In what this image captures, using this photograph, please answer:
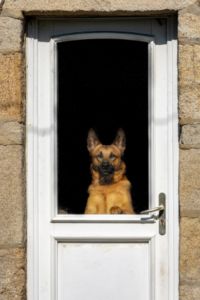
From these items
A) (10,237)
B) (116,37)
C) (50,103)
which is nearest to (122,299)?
(10,237)

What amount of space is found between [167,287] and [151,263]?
0.62 ft

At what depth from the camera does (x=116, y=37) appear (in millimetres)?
5121

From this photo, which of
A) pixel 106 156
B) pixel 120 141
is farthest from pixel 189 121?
pixel 106 156

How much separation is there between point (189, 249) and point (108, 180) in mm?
707

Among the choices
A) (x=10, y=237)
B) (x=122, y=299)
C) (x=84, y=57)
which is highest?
(x=84, y=57)

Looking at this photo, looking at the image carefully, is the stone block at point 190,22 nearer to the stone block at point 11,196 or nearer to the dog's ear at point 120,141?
the dog's ear at point 120,141

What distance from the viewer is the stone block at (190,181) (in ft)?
16.0

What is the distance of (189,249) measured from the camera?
4910 mm

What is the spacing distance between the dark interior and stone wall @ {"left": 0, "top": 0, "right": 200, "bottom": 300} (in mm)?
281

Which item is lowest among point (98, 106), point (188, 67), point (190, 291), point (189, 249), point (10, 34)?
point (190, 291)

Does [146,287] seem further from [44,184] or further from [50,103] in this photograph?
[50,103]

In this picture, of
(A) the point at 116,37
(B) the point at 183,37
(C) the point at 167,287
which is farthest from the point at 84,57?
(C) the point at 167,287

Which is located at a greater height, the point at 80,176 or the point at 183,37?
the point at 183,37

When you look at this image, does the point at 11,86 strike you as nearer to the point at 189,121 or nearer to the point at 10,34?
the point at 10,34
